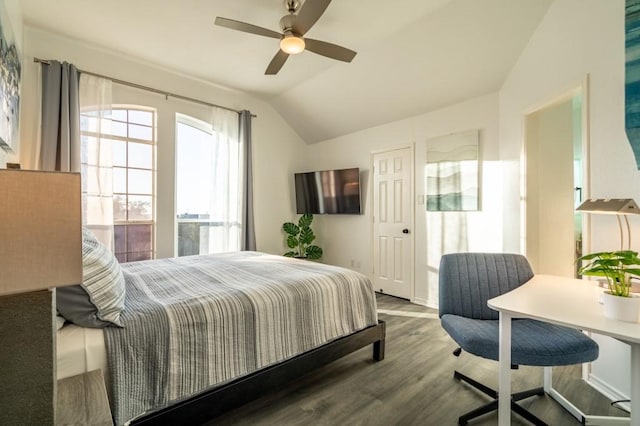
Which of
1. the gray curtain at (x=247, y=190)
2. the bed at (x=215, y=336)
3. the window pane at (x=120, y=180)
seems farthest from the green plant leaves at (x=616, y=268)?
the window pane at (x=120, y=180)

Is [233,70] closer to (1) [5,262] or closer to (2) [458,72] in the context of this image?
(2) [458,72]

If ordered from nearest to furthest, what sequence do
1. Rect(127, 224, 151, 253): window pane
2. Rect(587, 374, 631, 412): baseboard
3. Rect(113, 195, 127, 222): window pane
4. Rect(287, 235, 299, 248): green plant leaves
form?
Rect(587, 374, 631, 412): baseboard → Rect(113, 195, 127, 222): window pane → Rect(127, 224, 151, 253): window pane → Rect(287, 235, 299, 248): green plant leaves

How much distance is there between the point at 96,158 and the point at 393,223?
12.8 ft

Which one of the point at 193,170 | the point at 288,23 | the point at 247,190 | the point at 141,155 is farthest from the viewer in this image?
the point at 247,190

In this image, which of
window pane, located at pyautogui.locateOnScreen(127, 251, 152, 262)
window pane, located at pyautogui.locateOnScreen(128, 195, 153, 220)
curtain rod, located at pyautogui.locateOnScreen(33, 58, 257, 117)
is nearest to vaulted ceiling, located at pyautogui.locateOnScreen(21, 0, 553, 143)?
curtain rod, located at pyautogui.locateOnScreen(33, 58, 257, 117)

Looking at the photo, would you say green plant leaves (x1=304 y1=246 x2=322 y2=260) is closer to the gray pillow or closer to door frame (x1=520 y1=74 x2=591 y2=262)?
door frame (x1=520 y1=74 x2=591 y2=262)

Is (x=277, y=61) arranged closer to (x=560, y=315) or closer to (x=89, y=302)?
(x=89, y=302)

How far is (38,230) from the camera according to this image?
68 centimetres

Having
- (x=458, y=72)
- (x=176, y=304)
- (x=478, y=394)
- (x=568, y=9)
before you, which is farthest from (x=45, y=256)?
(x=458, y=72)

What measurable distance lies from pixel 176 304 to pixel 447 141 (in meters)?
3.48

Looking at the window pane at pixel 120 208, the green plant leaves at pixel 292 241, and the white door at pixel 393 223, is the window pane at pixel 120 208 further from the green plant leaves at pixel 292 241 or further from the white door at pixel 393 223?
the white door at pixel 393 223

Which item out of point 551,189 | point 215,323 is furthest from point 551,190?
point 215,323

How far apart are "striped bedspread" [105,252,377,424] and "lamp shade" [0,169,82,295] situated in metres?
0.81

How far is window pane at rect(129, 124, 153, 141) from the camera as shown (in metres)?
3.67
